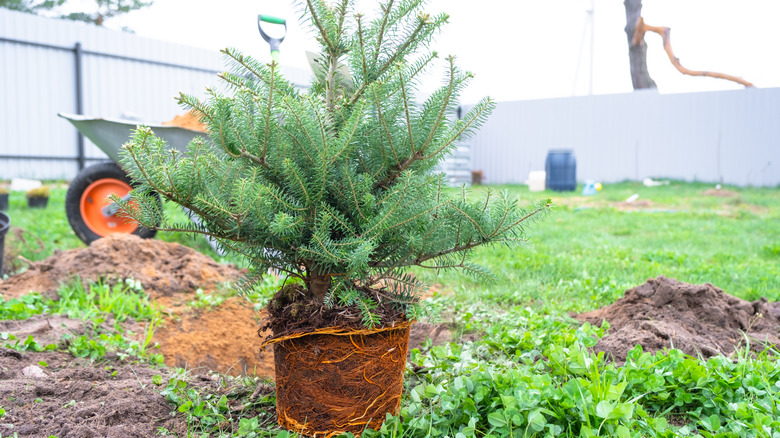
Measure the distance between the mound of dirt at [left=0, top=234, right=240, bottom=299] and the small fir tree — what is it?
1.93 meters

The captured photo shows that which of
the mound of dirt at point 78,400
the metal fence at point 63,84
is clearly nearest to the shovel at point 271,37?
the mound of dirt at point 78,400

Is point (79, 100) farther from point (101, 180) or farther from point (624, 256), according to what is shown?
point (624, 256)

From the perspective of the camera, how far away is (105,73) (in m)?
10.4

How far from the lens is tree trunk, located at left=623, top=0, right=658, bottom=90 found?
43.7 ft

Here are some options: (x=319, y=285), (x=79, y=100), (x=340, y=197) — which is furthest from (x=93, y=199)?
(x=79, y=100)

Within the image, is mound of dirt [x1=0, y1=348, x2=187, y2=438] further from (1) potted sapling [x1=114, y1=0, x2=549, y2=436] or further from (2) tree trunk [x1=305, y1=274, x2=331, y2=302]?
(2) tree trunk [x1=305, y1=274, x2=331, y2=302]

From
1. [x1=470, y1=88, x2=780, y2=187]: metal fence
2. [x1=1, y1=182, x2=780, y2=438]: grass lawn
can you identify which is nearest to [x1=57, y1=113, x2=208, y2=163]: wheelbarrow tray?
[x1=1, y1=182, x2=780, y2=438]: grass lawn

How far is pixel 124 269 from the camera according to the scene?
11.4 feet

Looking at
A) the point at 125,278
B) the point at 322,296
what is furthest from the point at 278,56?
the point at 125,278

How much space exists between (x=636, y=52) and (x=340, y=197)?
1477 cm

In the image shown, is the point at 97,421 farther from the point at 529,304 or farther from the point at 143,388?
the point at 529,304

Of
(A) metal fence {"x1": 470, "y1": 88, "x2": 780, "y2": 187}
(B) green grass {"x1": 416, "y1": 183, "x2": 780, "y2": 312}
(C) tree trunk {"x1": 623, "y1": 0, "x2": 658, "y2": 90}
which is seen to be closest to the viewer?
(B) green grass {"x1": 416, "y1": 183, "x2": 780, "y2": 312}

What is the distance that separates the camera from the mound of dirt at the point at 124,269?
11.1ft

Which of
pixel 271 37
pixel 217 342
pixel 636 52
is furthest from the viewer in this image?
pixel 636 52
